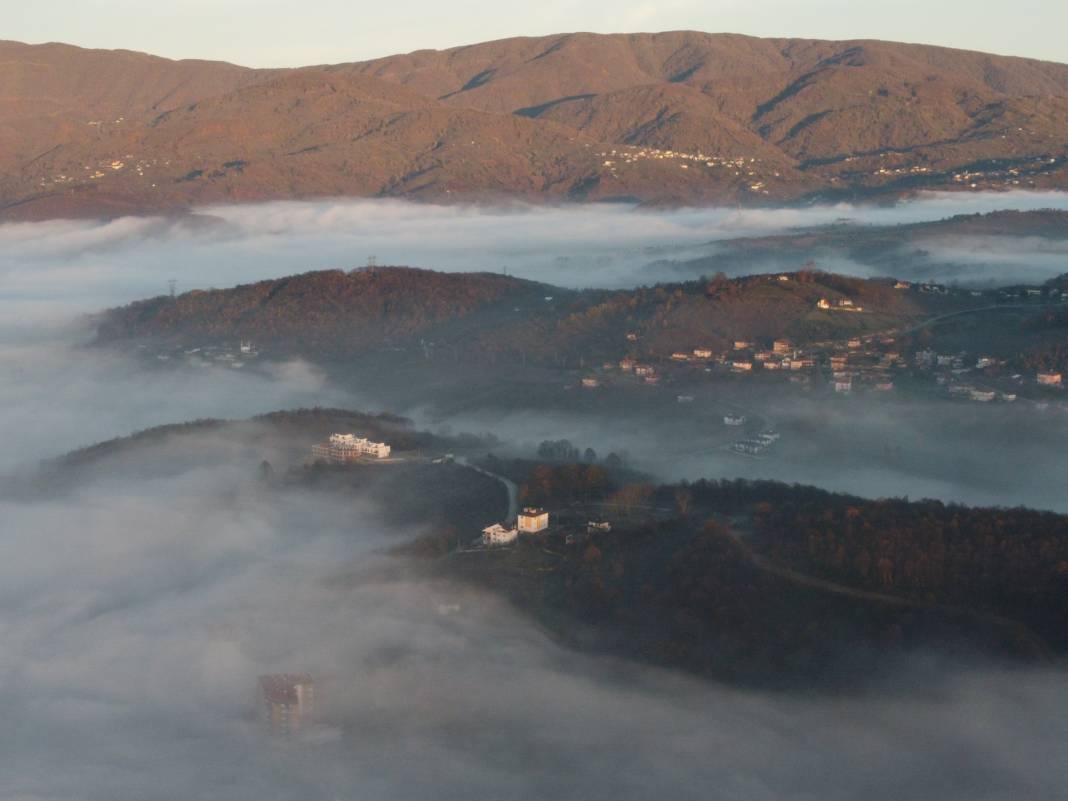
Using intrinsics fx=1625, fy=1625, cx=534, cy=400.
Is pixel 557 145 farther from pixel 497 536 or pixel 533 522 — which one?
pixel 497 536

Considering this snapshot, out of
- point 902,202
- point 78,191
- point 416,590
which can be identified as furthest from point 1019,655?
point 78,191

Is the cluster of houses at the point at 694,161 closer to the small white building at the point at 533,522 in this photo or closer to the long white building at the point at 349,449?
the long white building at the point at 349,449

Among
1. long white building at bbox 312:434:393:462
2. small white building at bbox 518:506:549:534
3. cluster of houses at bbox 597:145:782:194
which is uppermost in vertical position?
cluster of houses at bbox 597:145:782:194

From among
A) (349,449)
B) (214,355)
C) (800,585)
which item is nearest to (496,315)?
(214,355)

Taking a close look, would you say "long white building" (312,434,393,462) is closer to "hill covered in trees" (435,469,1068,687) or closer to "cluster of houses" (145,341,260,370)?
"hill covered in trees" (435,469,1068,687)

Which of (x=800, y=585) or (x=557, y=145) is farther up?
(x=557, y=145)

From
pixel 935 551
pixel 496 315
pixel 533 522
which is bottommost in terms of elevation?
pixel 533 522

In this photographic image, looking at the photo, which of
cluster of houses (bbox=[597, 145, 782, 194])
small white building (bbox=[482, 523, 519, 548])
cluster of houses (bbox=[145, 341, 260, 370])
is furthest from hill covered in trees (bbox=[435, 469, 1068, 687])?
cluster of houses (bbox=[597, 145, 782, 194])

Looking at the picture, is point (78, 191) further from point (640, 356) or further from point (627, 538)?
point (627, 538)
